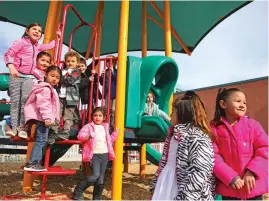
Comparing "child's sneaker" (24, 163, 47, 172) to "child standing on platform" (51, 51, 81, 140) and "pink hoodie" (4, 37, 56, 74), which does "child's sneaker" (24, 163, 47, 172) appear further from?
"pink hoodie" (4, 37, 56, 74)

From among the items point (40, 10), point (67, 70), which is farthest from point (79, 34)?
point (67, 70)

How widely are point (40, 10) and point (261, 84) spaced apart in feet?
21.3

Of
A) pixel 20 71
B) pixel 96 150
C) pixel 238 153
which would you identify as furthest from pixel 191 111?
pixel 20 71

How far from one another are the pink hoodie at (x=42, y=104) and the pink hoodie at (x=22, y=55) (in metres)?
0.31

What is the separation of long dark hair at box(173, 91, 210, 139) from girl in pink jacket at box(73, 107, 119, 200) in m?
1.74

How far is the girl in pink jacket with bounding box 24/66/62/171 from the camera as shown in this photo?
3069 mm

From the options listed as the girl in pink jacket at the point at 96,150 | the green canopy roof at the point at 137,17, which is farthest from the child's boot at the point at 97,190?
the green canopy roof at the point at 137,17

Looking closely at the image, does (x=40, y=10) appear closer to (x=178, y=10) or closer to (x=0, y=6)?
(x=0, y=6)

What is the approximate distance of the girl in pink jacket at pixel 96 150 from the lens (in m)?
3.48

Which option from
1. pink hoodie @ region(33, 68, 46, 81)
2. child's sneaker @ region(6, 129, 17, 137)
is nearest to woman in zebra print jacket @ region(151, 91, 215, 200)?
child's sneaker @ region(6, 129, 17, 137)

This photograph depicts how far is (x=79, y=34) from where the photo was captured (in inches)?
403

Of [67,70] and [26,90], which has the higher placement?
[67,70]

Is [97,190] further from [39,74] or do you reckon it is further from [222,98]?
[222,98]

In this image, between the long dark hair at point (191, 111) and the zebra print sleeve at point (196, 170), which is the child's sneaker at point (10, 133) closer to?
the long dark hair at point (191, 111)
